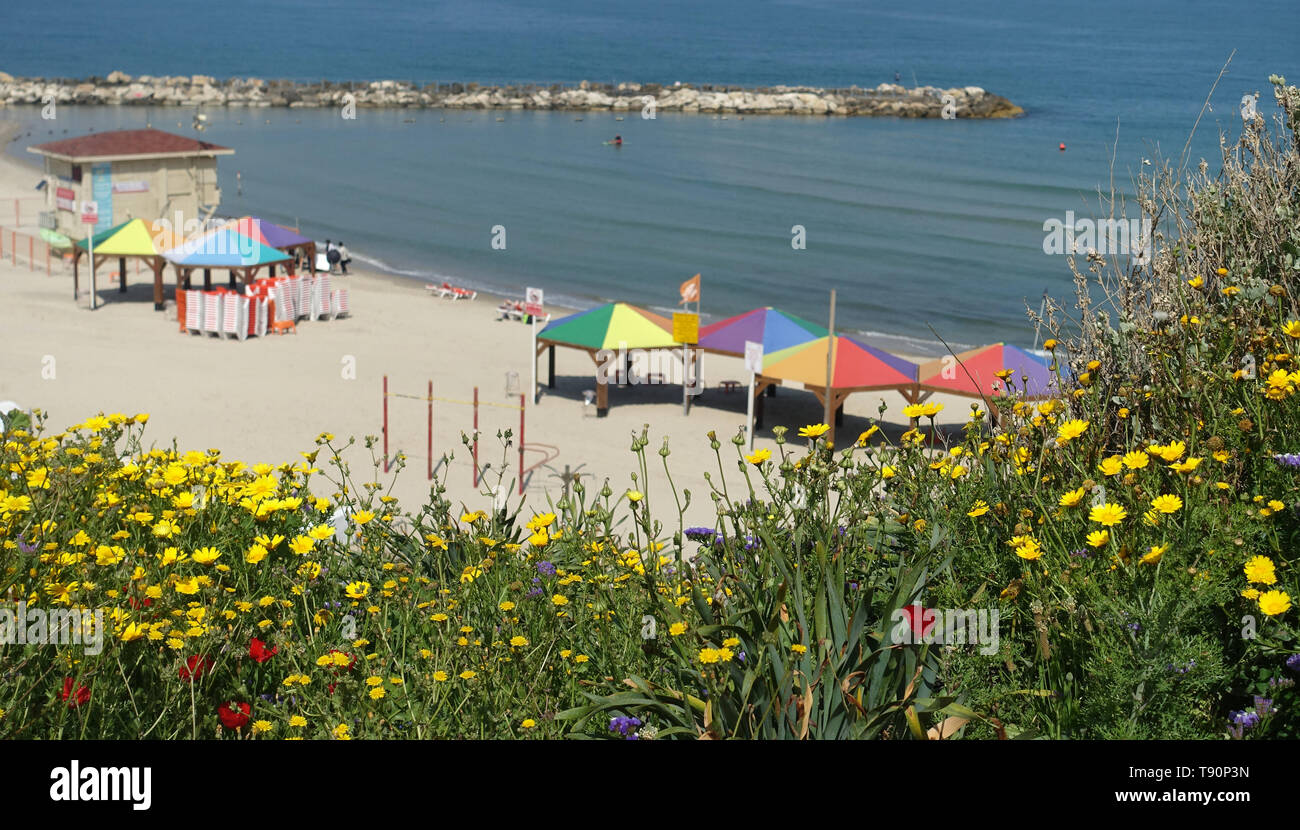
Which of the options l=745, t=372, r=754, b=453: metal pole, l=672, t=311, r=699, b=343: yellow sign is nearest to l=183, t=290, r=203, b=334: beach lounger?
l=672, t=311, r=699, b=343: yellow sign

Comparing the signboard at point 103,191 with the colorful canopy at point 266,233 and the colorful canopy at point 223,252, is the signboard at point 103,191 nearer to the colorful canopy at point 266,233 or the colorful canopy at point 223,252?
the colorful canopy at point 266,233

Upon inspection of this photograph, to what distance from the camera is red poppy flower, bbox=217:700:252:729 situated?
9.12ft

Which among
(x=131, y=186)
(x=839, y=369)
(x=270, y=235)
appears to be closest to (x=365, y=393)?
(x=839, y=369)

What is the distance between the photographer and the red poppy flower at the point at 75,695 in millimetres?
2583

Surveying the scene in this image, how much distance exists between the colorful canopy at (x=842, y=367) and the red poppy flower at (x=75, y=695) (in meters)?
12.2

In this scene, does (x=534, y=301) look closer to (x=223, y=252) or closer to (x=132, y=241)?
(x=223, y=252)

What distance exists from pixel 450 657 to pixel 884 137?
196 ft

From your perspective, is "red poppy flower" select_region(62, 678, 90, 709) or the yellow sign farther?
the yellow sign

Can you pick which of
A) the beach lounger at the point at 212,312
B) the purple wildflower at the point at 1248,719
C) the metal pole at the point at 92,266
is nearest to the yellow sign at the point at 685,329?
the beach lounger at the point at 212,312

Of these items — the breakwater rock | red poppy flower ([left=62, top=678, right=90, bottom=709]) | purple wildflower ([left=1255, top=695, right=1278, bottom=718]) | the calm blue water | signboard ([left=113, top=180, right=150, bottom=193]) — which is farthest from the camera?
the breakwater rock

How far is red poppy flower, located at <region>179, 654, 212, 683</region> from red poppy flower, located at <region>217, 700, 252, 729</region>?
0.31 ft

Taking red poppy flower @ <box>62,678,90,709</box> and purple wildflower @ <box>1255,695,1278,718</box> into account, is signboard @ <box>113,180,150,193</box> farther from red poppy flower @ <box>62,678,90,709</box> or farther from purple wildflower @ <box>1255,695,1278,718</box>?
purple wildflower @ <box>1255,695,1278,718</box>

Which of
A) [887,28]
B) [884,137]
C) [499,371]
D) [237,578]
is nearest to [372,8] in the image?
[887,28]
